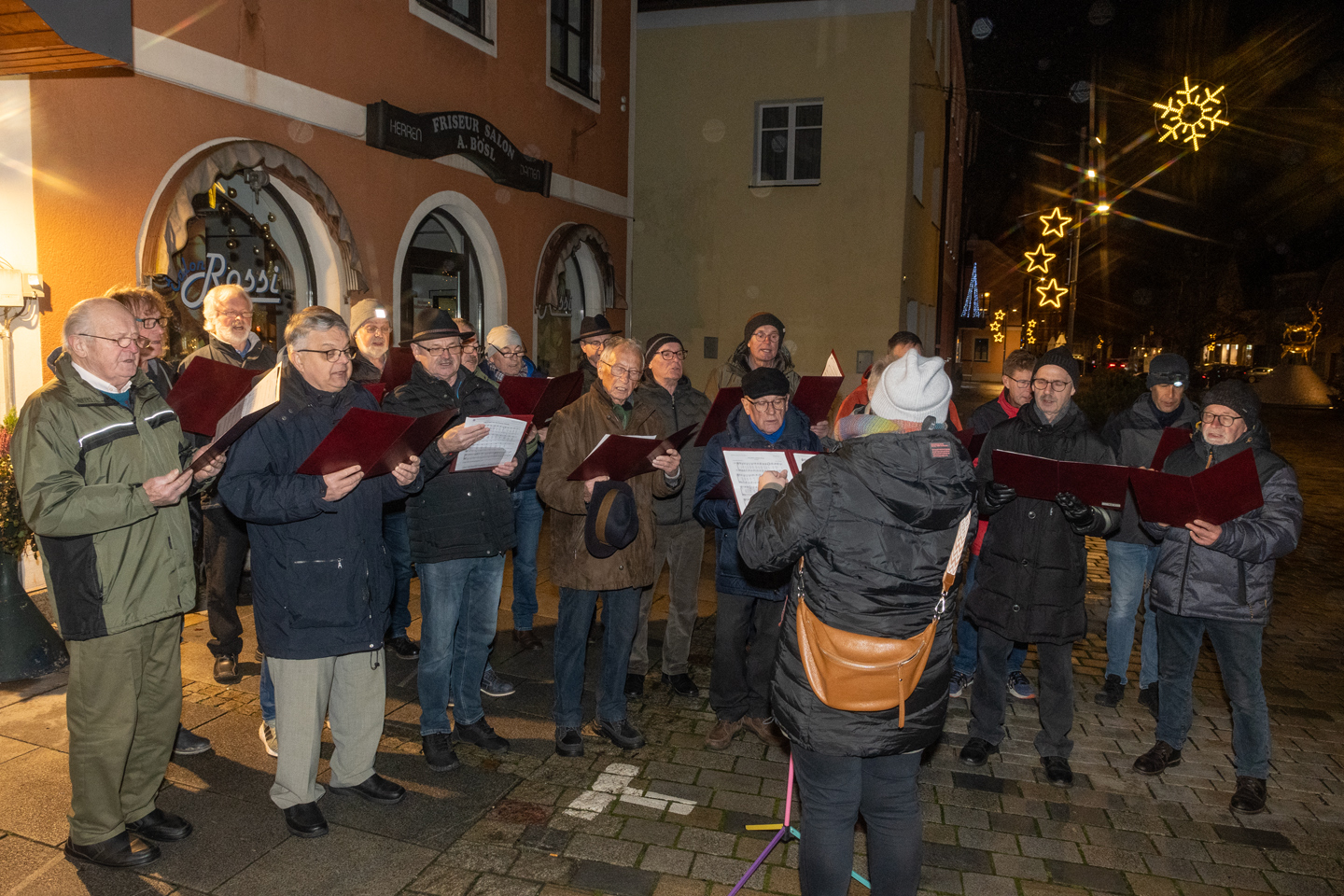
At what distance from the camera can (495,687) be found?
5363mm

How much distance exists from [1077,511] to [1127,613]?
185 cm

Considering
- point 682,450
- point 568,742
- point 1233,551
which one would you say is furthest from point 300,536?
point 1233,551

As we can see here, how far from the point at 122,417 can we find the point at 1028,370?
5080 mm

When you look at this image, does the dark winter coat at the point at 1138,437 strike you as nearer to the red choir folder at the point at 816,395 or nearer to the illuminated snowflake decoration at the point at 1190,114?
the red choir folder at the point at 816,395

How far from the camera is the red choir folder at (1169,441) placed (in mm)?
4773

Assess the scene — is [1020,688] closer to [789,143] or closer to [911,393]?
[911,393]

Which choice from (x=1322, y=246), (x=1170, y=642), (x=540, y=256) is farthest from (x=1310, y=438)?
(x=1322, y=246)

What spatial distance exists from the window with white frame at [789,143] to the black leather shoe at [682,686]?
449 inches

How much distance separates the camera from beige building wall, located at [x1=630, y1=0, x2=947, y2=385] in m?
14.7

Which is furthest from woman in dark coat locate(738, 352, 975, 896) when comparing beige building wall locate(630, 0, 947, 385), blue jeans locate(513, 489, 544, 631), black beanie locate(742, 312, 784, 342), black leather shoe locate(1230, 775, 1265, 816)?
beige building wall locate(630, 0, 947, 385)

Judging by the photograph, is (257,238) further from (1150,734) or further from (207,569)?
(1150,734)

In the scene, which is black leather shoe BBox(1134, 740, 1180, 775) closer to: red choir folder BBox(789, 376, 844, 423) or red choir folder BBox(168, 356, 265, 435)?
red choir folder BBox(789, 376, 844, 423)

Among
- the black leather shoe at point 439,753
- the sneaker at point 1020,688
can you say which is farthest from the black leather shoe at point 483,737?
the sneaker at point 1020,688

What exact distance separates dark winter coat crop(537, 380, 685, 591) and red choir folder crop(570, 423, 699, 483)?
0.33ft
